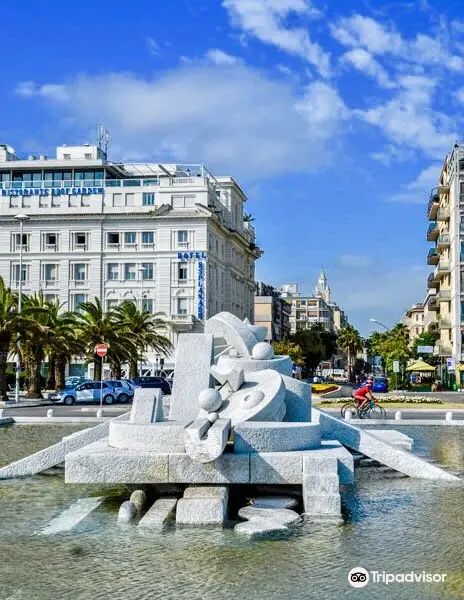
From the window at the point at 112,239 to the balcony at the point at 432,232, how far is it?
33503 mm

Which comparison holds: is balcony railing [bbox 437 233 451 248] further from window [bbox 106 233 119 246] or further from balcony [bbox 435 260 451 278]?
window [bbox 106 233 119 246]

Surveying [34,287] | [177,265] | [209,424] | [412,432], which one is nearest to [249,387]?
[209,424]

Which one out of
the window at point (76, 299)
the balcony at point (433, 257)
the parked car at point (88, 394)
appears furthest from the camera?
the balcony at point (433, 257)

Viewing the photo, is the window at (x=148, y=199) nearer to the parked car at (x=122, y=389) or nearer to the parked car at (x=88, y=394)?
the parked car at (x=122, y=389)

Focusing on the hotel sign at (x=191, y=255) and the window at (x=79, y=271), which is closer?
the hotel sign at (x=191, y=255)

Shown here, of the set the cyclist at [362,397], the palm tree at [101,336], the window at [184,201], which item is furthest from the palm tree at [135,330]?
the cyclist at [362,397]

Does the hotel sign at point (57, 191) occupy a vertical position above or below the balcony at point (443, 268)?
above

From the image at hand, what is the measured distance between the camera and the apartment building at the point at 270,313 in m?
115

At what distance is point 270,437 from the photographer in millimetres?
12391

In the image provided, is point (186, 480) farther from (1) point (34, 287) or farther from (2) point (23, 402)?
(1) point (34, 287)

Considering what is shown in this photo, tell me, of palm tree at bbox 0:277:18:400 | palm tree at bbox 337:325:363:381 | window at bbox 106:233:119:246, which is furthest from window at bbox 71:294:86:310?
palm tree at bbox 337:325:363:381

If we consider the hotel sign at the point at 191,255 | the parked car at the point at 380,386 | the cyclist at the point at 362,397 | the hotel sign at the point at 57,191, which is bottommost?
the parked car at the point at 380,386

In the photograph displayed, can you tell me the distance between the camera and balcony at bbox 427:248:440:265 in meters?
84.4

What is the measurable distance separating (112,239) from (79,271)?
455cm
